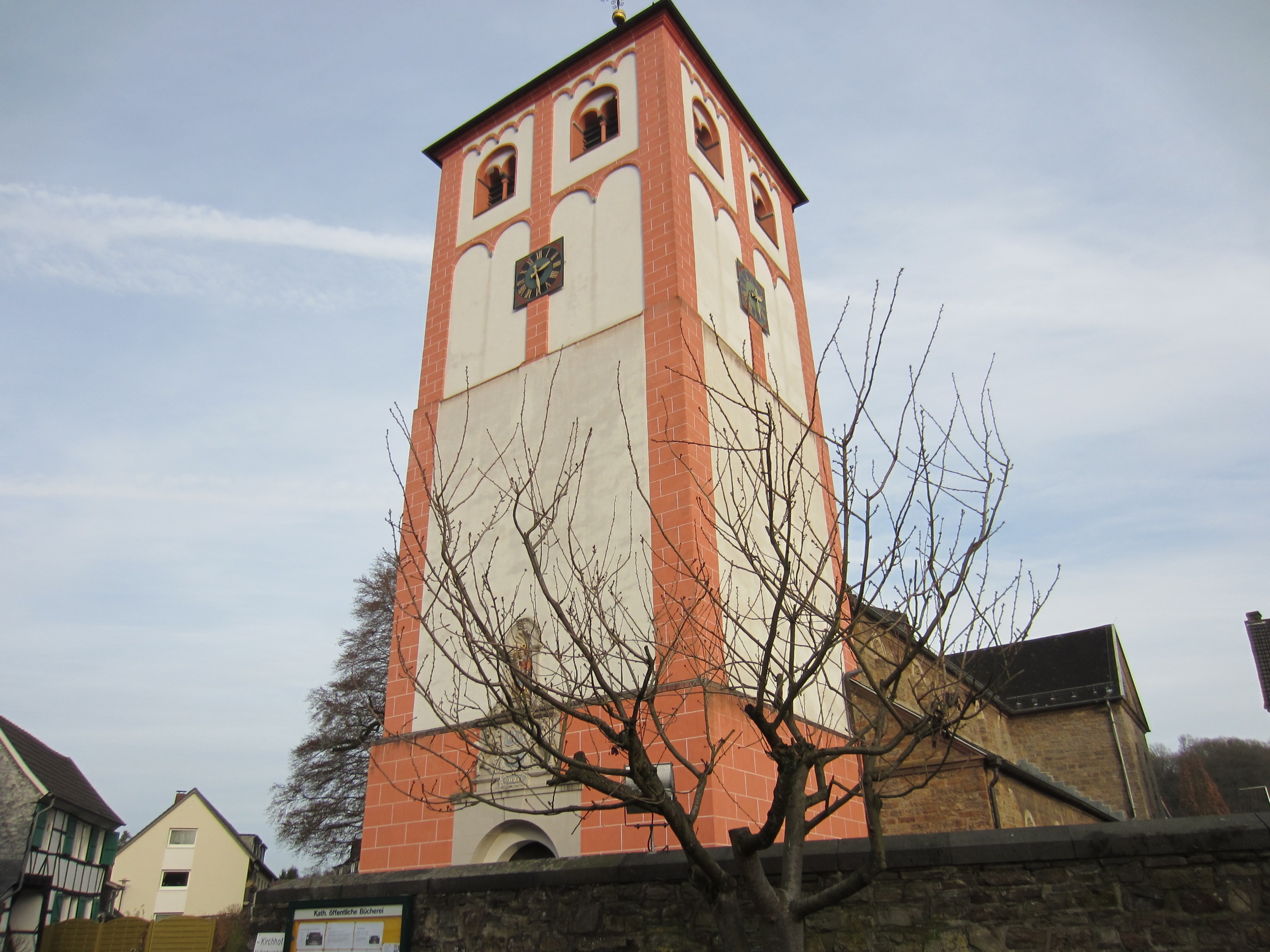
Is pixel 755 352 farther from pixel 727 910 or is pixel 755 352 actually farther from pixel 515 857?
pixel 727 910

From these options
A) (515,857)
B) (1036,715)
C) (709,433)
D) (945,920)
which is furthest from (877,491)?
(1036,715)

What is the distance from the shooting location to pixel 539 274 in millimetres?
13484

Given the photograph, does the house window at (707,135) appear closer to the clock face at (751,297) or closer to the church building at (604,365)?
the church building at (604,365)

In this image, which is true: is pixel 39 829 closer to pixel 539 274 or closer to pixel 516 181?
pixel 539 274

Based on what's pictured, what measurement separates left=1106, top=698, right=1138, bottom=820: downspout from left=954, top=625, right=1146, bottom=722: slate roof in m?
0.44

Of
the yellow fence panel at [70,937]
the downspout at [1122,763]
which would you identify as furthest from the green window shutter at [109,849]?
the downspout at [1122,763]

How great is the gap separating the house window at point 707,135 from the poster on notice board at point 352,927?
39.0 feet

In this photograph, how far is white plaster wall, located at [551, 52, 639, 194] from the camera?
1404 centimetres

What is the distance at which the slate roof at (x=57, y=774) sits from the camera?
23672 mm

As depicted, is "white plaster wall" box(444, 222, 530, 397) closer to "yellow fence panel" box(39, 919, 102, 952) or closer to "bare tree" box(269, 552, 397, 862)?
"bare tree" box(269, 552, 397, 862)

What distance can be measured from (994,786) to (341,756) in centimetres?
1510

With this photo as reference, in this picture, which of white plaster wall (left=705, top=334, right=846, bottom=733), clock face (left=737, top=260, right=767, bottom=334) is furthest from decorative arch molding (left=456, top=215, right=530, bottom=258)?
white plaster wall (left=705, top=334, right=846, bottom=733)

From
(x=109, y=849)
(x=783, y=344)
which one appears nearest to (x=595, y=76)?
(x=783, y=344)

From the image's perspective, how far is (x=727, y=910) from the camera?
4.85 meters
